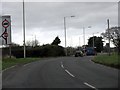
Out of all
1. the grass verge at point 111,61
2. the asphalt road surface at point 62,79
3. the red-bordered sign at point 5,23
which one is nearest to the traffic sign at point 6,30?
the red-bordered sign at point 5,23

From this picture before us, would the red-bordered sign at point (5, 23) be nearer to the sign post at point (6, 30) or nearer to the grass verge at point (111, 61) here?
the sign post at point (6, 30)

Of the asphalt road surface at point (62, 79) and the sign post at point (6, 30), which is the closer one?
the asphalt road surface at point (62, 79)

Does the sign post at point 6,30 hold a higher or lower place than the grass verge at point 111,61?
higher

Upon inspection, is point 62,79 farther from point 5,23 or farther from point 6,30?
point 6,30

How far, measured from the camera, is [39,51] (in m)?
80.9

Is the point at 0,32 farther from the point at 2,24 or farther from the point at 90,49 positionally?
the point at 90,49

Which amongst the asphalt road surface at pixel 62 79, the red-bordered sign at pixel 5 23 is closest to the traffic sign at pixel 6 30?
the red-bordered sign at pixel 5 23

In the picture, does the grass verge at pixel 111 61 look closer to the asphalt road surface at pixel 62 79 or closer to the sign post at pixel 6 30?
the asphalt road surface at pixel 62 79

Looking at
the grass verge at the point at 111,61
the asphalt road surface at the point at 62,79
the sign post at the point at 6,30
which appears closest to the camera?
the asphalt road surface at the point at 62,79

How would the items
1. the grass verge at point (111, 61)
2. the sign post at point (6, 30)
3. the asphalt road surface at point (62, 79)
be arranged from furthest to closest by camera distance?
the sign post at point (6, 30), the grass verge at point (111, 61), the asphalt road surface at point (62, 79)

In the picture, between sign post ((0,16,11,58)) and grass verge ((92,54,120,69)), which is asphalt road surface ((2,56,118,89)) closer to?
grass verge ((92,54,120,69))

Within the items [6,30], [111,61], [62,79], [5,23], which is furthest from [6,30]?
[62,79]

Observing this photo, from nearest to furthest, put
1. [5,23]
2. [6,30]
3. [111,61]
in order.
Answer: [111,61]
[5,23]
[6,30]

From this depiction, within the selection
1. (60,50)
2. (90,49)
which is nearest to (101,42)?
(90,49)
